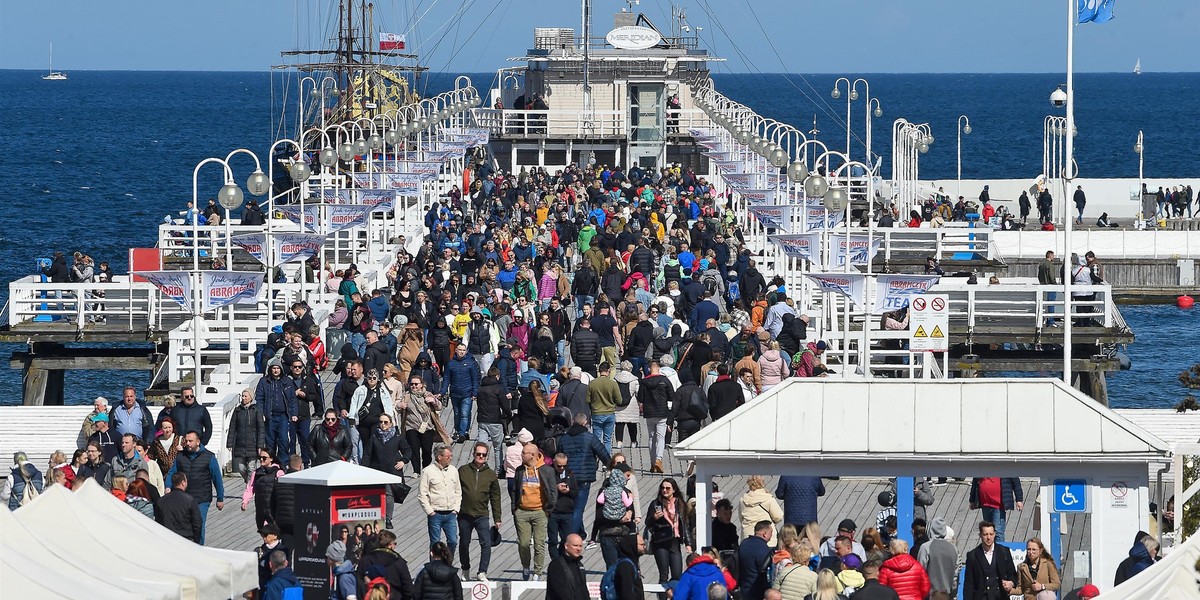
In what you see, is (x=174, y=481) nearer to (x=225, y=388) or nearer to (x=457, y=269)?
(x=225, y=388)

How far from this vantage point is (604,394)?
19.9 metres

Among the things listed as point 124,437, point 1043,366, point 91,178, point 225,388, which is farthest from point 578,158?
point 91,178

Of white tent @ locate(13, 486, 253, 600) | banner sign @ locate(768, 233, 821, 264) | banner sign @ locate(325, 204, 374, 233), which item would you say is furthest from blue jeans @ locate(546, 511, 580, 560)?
banner sign @ locate(325, 204, 374, 233)

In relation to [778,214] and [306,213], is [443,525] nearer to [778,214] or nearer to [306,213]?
[778,214]

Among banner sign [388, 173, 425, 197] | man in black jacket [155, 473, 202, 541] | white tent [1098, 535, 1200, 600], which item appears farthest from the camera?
banner sign [388, 173, 425, 197]

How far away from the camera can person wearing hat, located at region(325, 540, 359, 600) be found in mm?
13867

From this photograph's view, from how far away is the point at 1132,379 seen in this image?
160 ft

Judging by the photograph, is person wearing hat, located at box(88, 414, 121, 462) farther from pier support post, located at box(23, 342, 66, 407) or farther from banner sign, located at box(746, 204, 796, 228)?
banner sign, located at box(746, 204, 796, 228)

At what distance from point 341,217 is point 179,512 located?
637 inches

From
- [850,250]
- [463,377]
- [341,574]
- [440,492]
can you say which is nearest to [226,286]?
[463,377]

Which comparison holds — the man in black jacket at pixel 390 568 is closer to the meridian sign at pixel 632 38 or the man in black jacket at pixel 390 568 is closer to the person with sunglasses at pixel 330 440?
the person with sunglasses at pixel 330 440

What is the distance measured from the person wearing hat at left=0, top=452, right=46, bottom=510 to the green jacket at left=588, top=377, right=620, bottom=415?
17.5 feet

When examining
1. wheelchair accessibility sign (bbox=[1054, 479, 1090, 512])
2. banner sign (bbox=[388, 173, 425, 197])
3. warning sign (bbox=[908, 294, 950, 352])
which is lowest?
Answer: wheelchair accessibility sign (bbox=[1054, 479, 1090, 512])

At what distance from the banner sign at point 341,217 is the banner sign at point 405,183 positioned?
6.85m
